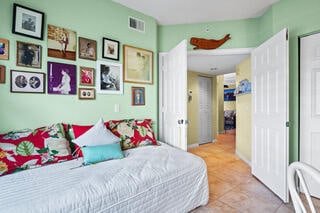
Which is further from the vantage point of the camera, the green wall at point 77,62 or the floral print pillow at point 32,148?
the green wall at point 77,62

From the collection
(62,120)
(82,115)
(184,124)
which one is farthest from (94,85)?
(184,124)

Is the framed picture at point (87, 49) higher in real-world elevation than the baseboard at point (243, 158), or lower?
higher

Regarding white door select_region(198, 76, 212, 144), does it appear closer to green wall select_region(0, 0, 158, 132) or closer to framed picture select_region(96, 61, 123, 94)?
green wall select_region(0, 0, 158, 132)

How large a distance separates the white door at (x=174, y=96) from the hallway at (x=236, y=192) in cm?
72

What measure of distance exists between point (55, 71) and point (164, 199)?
5.93ft

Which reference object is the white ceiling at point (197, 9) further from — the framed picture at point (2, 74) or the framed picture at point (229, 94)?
the framed picture at point (229, 94)

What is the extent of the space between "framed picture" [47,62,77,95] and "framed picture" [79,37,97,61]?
207mm

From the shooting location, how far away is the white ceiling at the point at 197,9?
7.57ft

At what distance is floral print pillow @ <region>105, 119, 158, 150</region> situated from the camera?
214 centimetres

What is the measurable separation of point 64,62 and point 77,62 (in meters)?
0.14

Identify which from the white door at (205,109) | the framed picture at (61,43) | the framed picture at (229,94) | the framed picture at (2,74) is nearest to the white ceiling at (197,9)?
the framed picture at (61,43)

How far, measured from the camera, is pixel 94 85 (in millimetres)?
2205

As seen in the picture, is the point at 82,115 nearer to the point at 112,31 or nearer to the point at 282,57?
the point at 112,31

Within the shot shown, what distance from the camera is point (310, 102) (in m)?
2.00
